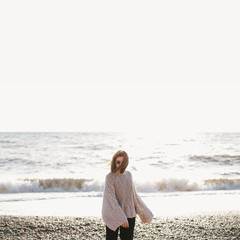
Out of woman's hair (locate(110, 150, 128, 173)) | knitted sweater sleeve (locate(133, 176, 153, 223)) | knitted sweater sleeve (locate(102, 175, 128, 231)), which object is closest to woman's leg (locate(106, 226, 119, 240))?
knitted sweater sleeve (locate(102, 175, 128, 231))

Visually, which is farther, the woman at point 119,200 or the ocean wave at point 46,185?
the ocean wave at point 46,185

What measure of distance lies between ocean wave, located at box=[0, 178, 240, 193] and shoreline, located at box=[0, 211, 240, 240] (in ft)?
18.5

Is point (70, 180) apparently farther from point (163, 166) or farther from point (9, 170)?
point (163, 166)

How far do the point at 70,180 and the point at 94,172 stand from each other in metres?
3.75

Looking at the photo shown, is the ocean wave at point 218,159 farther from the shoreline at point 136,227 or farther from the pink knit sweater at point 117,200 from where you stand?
the pink knit sweater at point 117,200

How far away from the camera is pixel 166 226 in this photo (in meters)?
6.48

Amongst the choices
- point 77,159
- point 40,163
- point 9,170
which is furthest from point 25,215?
point 77,159

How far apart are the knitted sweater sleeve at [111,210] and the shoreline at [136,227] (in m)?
2.64

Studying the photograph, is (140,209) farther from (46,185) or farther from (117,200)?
(46,185)

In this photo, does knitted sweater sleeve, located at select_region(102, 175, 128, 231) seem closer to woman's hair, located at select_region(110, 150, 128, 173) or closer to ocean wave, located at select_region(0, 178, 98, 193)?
woman's hair, located at select_region(110, 150, 128, 173)

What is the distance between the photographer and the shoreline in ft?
19.2

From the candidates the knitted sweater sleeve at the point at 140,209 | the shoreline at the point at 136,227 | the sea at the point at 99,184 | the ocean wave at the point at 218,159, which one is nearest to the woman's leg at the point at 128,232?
the knitted sweater sleeve at the point at 140,209

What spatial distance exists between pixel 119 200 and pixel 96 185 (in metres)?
10.1

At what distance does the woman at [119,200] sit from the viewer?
3.38 m
